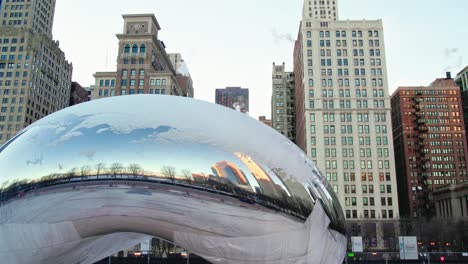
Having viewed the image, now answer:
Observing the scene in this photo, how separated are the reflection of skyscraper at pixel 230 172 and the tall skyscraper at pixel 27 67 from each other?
105 m

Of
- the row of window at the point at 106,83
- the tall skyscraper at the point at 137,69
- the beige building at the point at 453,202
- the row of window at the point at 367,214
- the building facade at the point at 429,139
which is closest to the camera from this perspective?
the row of window at the point at 367,214

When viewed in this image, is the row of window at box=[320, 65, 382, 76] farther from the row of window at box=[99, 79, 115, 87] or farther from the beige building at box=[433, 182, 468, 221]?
the row of window at box=[99, 79, 115, 87]

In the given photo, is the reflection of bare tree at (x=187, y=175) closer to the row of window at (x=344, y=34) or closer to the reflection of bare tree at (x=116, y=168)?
the reflection of bare tree at (x=116, y=168)

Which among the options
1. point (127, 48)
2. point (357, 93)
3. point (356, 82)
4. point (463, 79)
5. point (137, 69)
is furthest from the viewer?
point (463, 79)

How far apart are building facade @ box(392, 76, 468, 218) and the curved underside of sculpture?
398 ft

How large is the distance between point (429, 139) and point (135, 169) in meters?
136

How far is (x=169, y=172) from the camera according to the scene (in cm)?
611

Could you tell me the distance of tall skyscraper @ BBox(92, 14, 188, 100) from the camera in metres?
95.8

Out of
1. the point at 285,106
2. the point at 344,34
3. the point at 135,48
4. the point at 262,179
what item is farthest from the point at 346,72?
the point at 262,179

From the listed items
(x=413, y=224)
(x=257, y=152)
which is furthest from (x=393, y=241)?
(x=257, y=152)

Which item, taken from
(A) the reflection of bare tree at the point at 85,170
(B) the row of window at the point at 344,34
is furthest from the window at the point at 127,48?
(A) the reflection of bare tree at the point at 85,170

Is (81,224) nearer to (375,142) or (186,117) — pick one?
(186,117)

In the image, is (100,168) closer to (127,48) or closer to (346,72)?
(346,72)

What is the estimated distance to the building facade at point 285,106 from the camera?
135625mm
